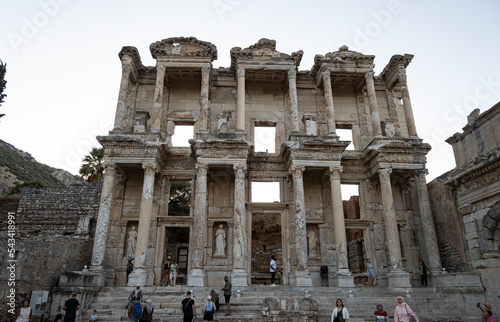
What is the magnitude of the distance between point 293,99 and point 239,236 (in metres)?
7.23

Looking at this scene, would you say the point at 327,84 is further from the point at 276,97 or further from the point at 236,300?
the point at 236,300

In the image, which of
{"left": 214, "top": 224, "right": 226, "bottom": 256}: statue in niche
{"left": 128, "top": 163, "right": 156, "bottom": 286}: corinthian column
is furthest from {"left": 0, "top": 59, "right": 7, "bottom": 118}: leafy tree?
{"left": 214, "top": 224, "right": 226, "bottom": 256}: statue in niche

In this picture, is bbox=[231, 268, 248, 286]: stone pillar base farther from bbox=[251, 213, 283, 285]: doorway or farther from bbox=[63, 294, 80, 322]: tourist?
bbox=[251, 213, 283, 285]: doorway

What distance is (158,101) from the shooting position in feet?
55.1

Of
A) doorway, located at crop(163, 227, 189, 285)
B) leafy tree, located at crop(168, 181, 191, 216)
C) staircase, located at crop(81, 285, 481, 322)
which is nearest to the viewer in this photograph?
staircase, located at crop(81, 285, 481, 322)

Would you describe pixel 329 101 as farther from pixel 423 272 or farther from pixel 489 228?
pixel 423 272

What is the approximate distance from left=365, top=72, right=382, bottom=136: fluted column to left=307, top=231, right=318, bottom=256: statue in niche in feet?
19.0

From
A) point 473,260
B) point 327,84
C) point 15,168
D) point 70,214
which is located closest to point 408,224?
point 473,260

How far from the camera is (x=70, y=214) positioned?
1880 cm

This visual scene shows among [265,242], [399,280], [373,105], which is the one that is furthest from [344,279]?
[265,242]

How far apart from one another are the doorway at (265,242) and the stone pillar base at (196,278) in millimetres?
9508

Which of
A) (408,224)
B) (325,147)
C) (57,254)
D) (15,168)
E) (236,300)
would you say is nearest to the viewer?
(236,300)

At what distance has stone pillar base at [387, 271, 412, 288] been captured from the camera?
13.9 m

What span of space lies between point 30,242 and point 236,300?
6.98 m
